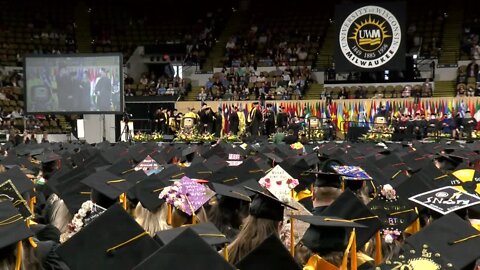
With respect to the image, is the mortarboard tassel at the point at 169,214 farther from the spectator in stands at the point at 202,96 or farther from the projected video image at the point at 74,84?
the spectator in stands at the point at 202,96

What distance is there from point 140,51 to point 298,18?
758cm

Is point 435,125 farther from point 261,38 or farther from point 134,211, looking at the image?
→ point 134,211

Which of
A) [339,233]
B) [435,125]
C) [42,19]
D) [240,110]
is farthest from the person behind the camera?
[42,19]

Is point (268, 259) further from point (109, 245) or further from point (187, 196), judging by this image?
point (187, 196)

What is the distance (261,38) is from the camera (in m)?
30.9

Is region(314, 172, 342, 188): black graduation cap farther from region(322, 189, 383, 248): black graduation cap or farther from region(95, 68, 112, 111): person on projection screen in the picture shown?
region(95, 68, 112, 111): person on projection screen

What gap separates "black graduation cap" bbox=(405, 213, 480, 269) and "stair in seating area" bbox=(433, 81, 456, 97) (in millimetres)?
22735

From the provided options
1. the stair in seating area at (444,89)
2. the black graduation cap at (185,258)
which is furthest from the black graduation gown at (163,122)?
the black graduation cap at (185,258)

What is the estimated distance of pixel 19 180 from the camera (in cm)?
602

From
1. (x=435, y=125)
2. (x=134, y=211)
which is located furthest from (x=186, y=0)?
(x=134, y=211)

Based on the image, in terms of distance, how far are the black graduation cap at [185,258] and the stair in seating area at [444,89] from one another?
77.8 ft

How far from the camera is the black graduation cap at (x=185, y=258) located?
2490 mm

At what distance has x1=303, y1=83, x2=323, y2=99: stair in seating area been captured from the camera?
26500 mm

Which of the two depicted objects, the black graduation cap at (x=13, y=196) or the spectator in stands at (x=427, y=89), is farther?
the spectator in stands at (x=427, y=89)
